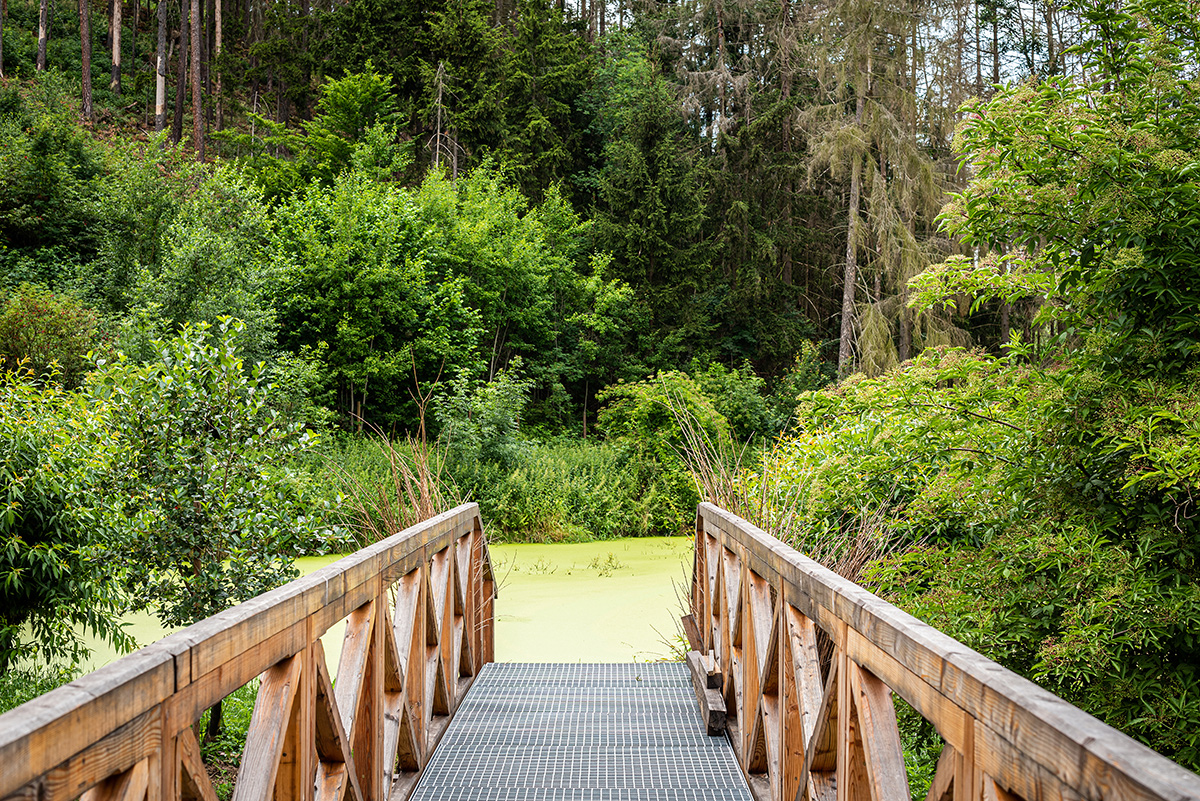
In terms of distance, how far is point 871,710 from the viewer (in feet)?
5.32

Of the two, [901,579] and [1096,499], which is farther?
[901,579]

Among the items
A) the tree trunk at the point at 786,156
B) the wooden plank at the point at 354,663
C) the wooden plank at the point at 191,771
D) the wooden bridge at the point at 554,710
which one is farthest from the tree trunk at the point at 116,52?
the wooden plank at the point at 191,771

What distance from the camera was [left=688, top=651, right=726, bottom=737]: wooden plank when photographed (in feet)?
10.9

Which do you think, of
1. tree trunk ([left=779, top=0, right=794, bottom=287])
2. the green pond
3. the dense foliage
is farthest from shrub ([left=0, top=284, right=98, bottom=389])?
tree trunk ([left=779, top=0, right=794, bottom=287])

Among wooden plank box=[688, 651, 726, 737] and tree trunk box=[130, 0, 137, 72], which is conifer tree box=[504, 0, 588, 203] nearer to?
tree trunk box=[130, 0, 137, 72]

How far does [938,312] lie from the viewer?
15766mm

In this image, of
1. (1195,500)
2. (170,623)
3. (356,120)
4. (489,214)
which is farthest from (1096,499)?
(356,120)

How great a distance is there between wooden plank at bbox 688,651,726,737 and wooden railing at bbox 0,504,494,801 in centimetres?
109

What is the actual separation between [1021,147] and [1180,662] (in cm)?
167

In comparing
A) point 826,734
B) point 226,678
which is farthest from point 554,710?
point 226,678

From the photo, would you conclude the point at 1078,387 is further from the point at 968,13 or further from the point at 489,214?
the point at 968,13

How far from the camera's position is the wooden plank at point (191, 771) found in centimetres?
124

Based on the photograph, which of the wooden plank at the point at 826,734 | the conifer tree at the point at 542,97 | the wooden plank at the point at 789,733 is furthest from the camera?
the conifer tree at the point at 542,97

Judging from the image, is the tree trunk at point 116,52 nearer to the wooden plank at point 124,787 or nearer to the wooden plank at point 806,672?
the wooden plank at point 806,672
